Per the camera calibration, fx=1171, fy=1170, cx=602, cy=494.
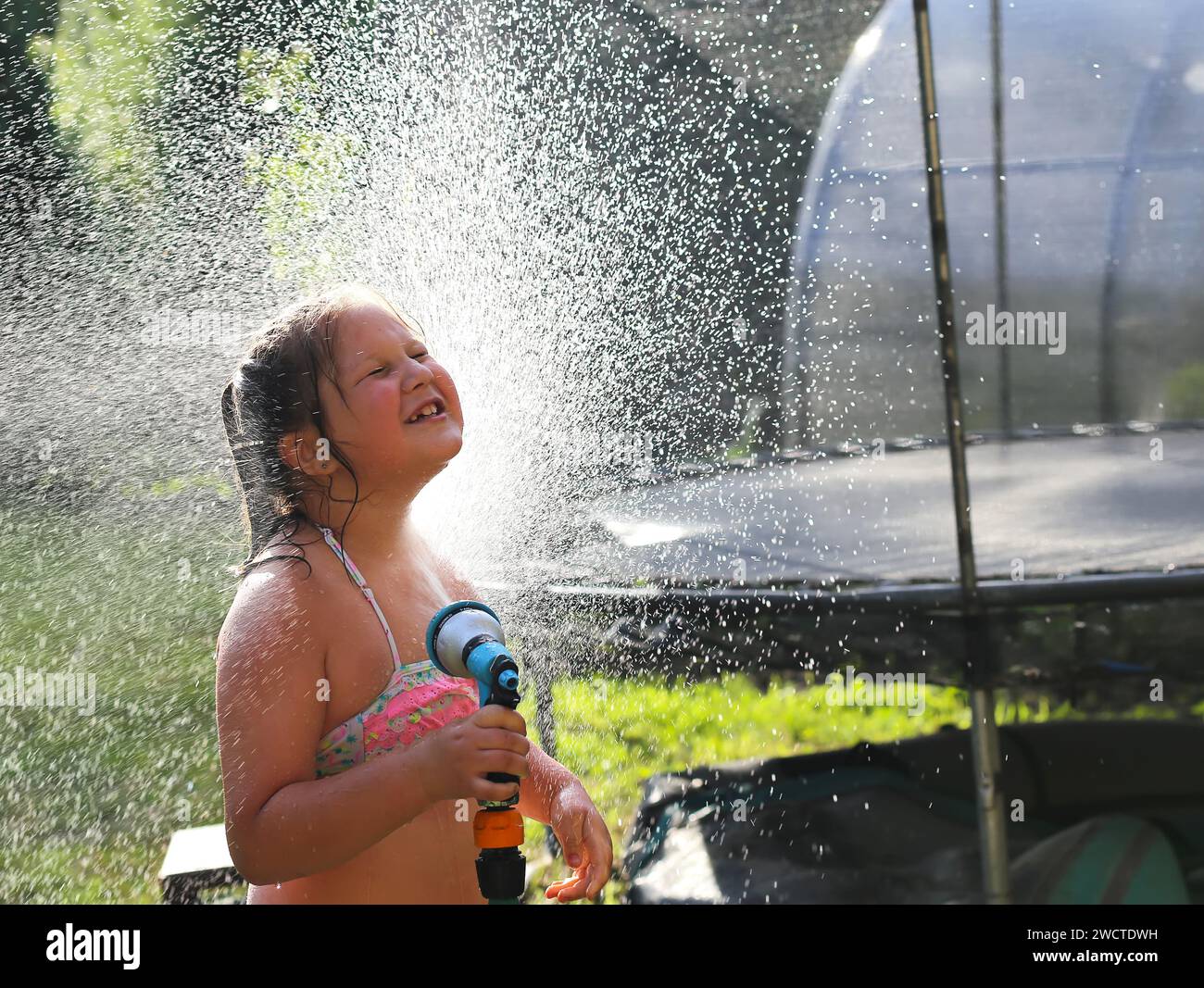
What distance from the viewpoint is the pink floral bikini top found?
1.17 metres

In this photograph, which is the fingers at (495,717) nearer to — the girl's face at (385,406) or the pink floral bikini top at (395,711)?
the pink floral bikini top at (395,711)

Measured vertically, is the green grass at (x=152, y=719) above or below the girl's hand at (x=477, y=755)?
below

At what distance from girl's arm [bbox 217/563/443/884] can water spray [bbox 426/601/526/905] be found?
0.24 feet

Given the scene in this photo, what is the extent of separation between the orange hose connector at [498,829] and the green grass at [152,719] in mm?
1423

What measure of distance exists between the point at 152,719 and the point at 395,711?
2388 mm

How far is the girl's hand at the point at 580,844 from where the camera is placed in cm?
116

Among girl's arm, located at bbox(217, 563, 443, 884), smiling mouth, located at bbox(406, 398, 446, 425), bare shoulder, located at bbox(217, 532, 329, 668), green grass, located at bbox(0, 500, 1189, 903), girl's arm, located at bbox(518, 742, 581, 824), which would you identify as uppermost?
smiling mouth, located at bbox(406, 398, 446, 425)

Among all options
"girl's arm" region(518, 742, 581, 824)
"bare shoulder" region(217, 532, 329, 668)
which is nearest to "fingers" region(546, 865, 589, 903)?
"girl's arm" region(518, 742, 581, 824)

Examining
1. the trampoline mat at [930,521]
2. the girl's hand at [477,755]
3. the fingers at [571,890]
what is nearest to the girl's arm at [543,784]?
the fingers at [571,890]

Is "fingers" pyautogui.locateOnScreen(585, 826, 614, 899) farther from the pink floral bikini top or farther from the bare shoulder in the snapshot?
the bare shoulder

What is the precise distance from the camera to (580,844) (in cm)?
121
